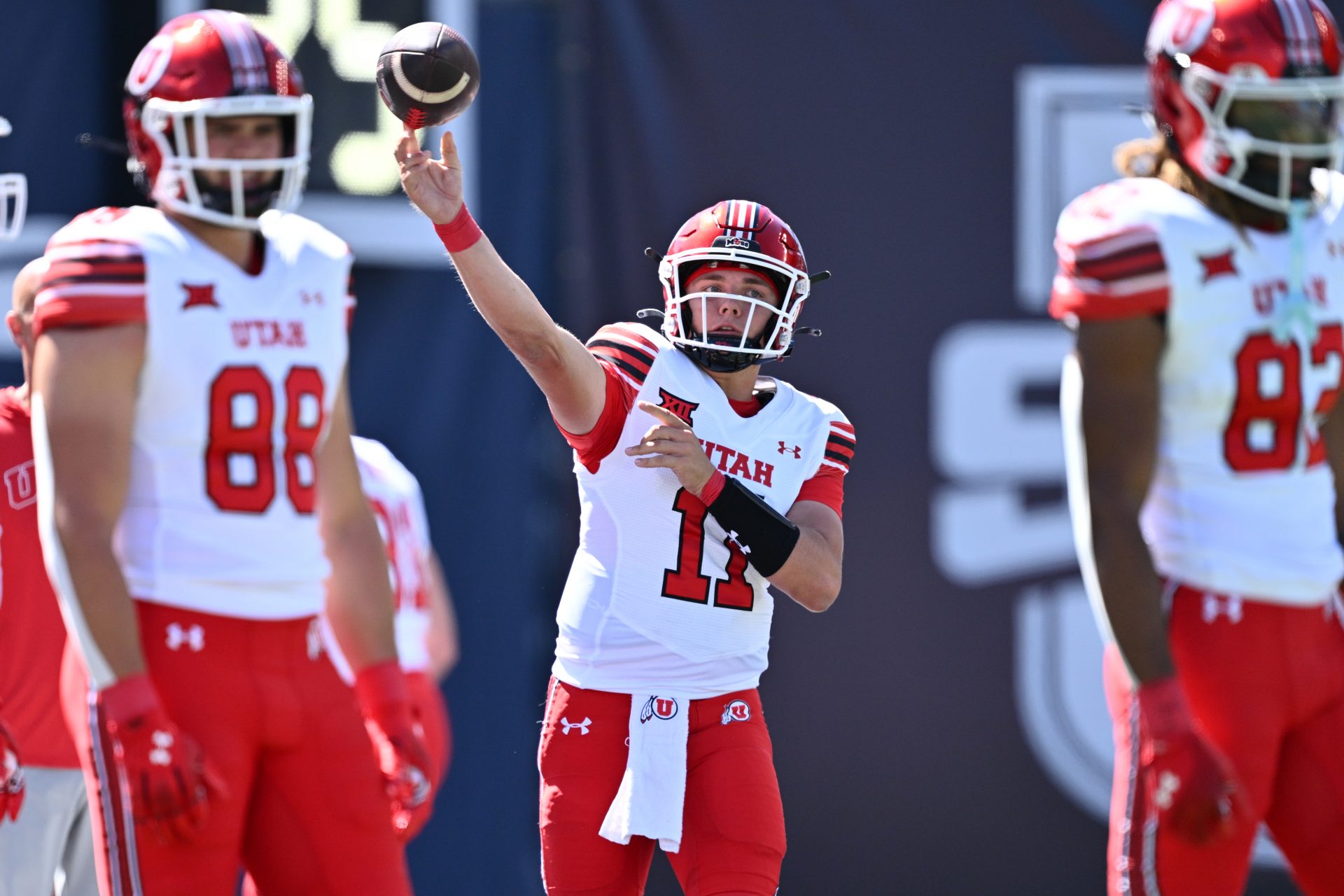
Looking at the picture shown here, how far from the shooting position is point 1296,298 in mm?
2691

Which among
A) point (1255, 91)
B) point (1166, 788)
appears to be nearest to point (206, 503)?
point (1166, 788)

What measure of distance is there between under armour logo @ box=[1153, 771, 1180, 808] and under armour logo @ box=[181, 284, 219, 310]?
5.25 ft

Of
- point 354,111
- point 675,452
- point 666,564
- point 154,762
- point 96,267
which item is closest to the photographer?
point 154,762

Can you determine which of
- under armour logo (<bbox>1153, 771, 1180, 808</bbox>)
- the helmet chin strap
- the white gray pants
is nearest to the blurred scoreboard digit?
the white gray pants

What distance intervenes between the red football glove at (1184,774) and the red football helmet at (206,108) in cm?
159

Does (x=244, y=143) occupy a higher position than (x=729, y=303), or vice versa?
(x=244, y=143)

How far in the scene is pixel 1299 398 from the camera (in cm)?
271

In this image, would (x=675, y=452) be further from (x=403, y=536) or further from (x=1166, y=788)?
(x=403, y=536)

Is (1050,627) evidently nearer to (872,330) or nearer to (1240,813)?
(872,330)

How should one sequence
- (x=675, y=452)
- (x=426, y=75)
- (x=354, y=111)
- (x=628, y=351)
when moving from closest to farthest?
(x=426, y=75) < (x=675, y=452) < (x=628, y=351) < (x=354, y=111)

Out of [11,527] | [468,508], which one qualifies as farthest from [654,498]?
[468,508]

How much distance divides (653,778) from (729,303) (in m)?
Result: 0.93

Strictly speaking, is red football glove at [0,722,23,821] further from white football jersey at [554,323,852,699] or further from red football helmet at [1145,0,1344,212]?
red football helmet at [1145,0,1344,212]

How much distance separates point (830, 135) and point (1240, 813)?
10.0 ft
